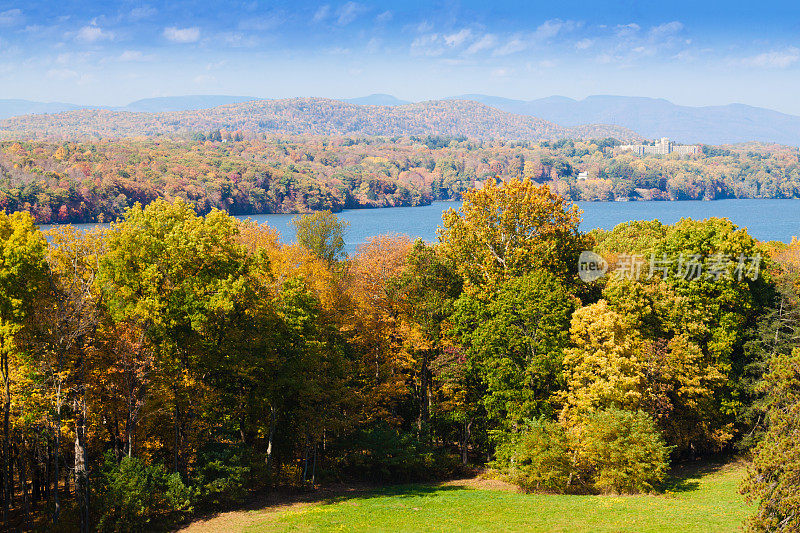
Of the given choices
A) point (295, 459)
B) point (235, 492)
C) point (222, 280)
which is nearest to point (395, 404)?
Result: point (295, 459)

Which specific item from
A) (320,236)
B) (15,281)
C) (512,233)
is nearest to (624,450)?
(512,233)

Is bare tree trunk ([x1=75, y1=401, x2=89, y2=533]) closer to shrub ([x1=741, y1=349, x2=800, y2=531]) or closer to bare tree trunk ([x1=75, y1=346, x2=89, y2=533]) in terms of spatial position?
bare tree trunk ([x1=75, y1=346, x2=89, y2=533])

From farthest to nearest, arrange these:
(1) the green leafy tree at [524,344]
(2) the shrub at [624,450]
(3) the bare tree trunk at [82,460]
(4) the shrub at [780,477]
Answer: (1) the green leafy tree at [524,344], (2) the shrub at [624,450], (3) the bare tree trunk at [82,460], (4) the shrub at [780,477]

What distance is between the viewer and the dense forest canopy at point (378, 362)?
24.8 metres

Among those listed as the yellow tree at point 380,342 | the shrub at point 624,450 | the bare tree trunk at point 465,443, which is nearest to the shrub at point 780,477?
the shrub at point 624,450

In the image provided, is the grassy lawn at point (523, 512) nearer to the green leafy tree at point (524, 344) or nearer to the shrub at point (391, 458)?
the shrub at point (391, 458)

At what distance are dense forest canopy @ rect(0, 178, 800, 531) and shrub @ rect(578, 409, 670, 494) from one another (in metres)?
0.11

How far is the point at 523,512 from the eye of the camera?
25.9m

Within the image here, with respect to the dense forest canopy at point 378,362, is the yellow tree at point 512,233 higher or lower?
Answer: higher

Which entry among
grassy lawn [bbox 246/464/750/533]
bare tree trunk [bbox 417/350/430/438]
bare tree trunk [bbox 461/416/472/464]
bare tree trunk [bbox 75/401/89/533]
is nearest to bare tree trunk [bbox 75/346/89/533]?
bare tree trunk [bbox 75/401/89/533]

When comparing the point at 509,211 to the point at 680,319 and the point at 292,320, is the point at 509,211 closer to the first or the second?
the point at 680,319

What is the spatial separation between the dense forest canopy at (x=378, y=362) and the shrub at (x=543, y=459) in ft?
0.38

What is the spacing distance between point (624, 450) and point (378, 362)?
16.0 metres

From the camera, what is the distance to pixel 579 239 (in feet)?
130
